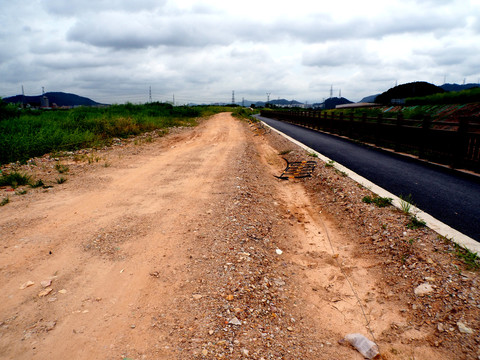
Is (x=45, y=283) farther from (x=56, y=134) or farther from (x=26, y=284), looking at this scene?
(x=56, y=134)

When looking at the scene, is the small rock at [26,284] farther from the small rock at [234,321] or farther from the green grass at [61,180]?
the green grass at [61,180]

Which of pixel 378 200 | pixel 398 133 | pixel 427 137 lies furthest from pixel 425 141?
pixel 378 200

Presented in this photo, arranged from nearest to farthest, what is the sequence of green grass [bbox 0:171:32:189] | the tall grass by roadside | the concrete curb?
the concrete curb
green grass [bbox 0:171:32:189]
the tall grass by roadside

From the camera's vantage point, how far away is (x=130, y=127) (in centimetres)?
1420

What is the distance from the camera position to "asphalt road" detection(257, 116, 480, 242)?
14.7 ft

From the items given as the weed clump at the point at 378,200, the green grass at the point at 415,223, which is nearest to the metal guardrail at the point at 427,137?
the weed clump at the point at 378,200

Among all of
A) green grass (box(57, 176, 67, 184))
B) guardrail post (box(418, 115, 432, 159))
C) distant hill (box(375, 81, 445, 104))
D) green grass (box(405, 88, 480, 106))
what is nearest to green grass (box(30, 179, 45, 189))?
green grass (box(57, 176, 67, 184))

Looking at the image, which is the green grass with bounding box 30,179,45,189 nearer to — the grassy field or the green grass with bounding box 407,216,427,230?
the grassy field

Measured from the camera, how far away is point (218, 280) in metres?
3.13

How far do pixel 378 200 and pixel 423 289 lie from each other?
94.4 inches

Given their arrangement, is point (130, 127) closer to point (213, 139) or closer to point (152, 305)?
point (213, 139)

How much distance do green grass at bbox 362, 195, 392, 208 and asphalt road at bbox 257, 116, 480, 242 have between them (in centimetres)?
51

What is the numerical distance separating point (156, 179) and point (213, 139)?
7.55 meters

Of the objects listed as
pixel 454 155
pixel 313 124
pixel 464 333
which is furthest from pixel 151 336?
pixel 313 124
